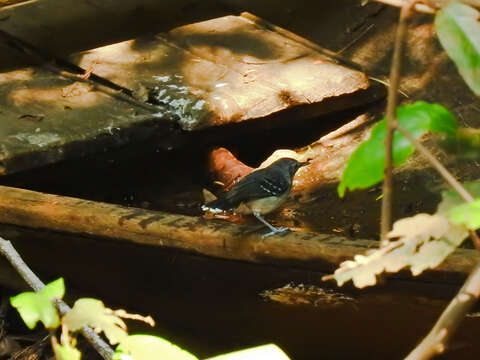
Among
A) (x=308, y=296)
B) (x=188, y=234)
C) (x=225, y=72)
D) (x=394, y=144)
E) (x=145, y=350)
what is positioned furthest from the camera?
(x=225, y=72)

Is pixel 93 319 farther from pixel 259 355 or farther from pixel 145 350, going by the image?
pixel 259 355

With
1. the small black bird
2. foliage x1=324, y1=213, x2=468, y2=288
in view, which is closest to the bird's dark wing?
the small black bird

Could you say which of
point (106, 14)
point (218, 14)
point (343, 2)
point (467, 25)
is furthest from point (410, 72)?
point (467, 25)

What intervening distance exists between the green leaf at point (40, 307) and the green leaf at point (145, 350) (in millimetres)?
134

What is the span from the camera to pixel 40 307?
153 cm

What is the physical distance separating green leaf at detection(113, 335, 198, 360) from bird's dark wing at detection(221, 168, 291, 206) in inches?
121

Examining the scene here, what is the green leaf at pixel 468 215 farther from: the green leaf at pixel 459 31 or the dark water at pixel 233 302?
the dark water at pixel 233 302

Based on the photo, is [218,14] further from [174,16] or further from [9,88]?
[9,88]

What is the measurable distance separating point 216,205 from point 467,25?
3416mm

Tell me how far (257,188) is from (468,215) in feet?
11.5

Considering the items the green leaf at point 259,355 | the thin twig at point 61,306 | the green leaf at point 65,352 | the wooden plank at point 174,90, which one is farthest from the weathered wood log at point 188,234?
the green leaf at point 65,352

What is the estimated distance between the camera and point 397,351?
12.5ft

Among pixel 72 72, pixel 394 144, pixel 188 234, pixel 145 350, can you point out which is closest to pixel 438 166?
pixel 394 144

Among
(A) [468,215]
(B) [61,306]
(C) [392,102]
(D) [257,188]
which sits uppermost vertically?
(C) [392,102]
